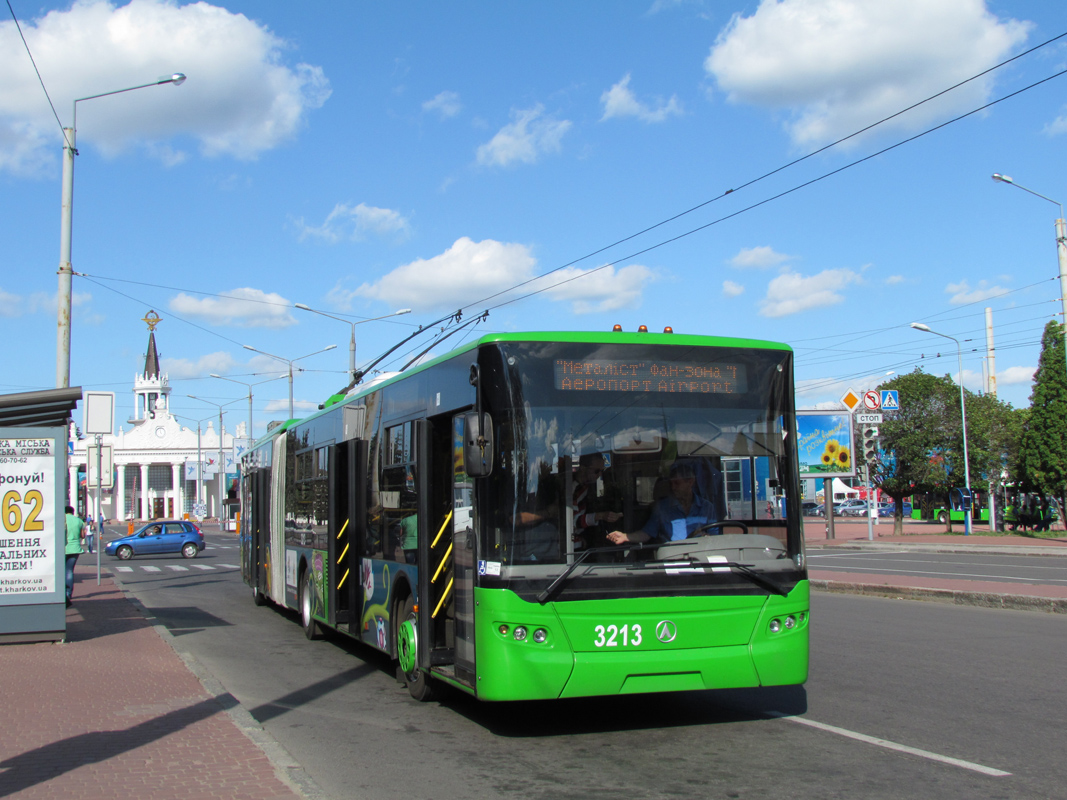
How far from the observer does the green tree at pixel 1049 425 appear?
1508 inches

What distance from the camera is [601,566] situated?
687cm

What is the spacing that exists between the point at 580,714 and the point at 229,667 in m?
4.82

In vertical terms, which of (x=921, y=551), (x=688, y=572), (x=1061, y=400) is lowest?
(x=921, y=551)

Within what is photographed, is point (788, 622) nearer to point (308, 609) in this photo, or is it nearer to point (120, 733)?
point (120, 733)

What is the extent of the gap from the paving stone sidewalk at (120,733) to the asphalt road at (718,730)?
446 millimetres

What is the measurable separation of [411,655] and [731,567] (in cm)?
313

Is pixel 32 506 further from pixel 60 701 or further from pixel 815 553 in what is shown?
pixel 815 553

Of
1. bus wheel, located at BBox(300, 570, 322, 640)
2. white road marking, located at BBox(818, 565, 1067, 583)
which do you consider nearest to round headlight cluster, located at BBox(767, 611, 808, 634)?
bus wheel, located at BBox(300, 570, 322, 640)

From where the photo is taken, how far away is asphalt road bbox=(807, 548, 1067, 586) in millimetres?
20203

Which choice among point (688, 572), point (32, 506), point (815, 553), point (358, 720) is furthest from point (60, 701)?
point (815, 553)

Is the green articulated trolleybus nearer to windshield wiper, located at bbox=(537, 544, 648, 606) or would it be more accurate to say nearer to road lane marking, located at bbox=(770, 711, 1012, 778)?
windshield wiper, located at bbox=(537, 544, 648, 606)

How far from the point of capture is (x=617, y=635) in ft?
22.4

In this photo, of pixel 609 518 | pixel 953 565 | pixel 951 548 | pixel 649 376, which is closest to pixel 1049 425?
pixel 951 548

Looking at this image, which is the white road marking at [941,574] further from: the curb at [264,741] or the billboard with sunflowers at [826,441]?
the curb at [264,741]
